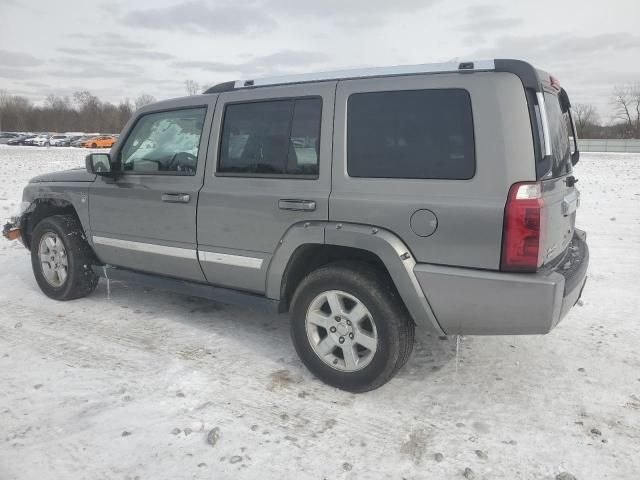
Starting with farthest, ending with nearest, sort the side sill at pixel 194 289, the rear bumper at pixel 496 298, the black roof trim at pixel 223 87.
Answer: the black roof trim at pixel 223 87 → the side sill at pixel 194 289 → the rear bumper at pixel 496 298

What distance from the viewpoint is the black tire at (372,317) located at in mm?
3047

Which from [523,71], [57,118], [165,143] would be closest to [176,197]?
[165,143]

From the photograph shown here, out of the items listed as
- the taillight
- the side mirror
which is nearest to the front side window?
the side mirror

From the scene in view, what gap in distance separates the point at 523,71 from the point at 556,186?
699 millimetres

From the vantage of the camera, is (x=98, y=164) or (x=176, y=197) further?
(x=98, y=164)

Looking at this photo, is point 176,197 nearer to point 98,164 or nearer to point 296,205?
point 98,164

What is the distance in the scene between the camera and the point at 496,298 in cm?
275

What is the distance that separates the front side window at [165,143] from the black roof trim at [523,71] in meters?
2.22

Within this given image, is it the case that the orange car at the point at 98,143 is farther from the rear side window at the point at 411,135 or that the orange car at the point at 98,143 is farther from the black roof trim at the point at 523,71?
the black roof trim at the point at 523,71

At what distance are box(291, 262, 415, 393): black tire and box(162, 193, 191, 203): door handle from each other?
1.18 meters

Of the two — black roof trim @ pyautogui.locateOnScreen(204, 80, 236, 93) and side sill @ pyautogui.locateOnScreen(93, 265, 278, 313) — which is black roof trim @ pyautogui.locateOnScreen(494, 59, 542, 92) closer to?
black roof trim @ pyautogui.locateOnScreen(204, 80, 236, 93)

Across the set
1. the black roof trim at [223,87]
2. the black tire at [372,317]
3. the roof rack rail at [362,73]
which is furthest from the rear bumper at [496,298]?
the black roof trim at [223,87]

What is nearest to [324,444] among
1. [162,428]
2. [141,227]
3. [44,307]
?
[162,428]

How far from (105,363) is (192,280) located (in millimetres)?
888
